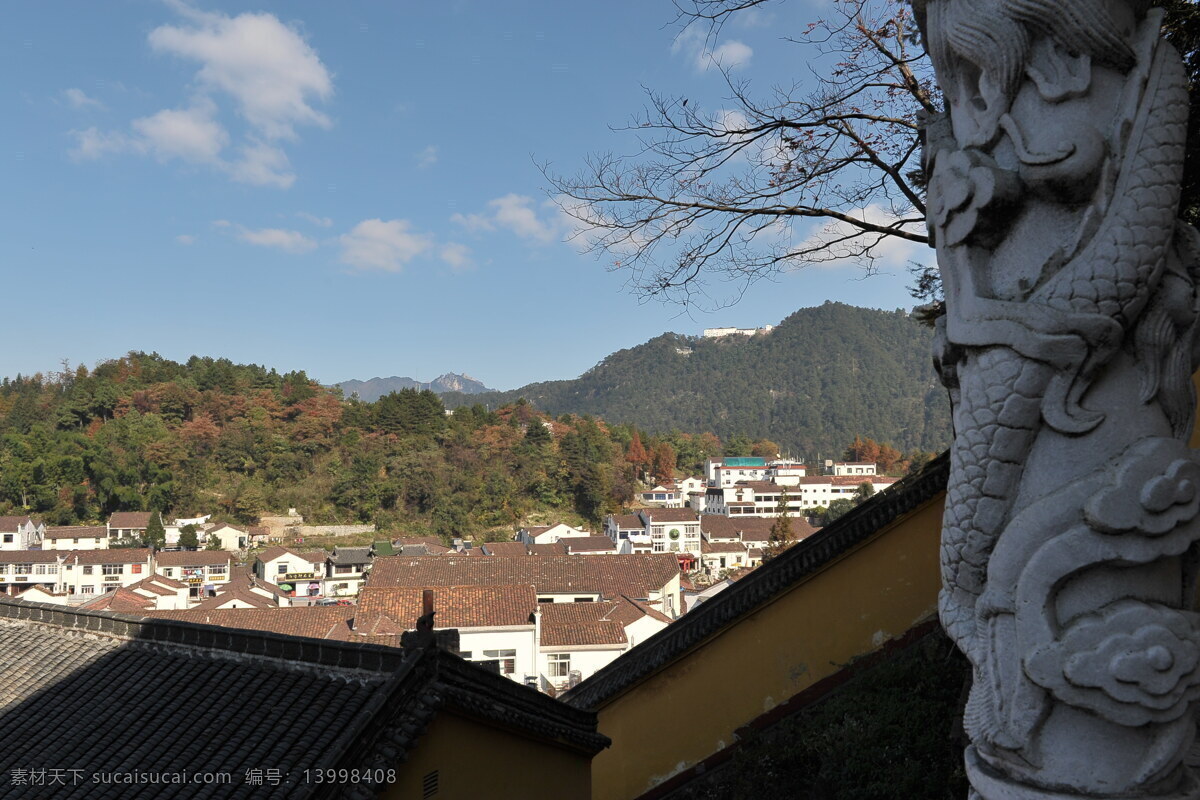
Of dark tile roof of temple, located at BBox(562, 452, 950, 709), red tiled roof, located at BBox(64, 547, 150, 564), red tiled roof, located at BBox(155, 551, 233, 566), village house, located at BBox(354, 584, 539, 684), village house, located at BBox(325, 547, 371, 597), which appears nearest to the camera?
dark tile roof of temple, located at BBox(562, 452, 950, 709)

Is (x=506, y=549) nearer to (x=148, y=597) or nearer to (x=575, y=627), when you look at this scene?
(x=148, y=597)

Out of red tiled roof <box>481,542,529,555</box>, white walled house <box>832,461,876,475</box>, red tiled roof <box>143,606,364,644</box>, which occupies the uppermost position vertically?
white walled house <box>832,461,876,475</box>

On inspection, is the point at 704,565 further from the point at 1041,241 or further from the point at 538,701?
the point at 1041,241

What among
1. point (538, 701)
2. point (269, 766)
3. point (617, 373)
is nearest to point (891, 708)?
point (538, 701)

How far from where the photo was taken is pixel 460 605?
23.8 m

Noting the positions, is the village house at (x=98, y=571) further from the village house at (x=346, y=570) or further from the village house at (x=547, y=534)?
the village house at (x=547, y=534)

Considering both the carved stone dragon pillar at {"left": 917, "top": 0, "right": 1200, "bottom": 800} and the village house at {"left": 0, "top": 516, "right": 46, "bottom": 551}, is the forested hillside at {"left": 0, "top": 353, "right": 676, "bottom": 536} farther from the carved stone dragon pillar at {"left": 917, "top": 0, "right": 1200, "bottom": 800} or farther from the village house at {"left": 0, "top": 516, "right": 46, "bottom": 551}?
the carved stone dragon pillar at {"left": 917, "top": 0, "right": 1200, "bottom": 800}

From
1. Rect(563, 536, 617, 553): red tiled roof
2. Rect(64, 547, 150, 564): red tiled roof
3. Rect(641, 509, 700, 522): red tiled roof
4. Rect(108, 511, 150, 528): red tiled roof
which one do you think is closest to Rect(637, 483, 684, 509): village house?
Rect(641, 509, 700, 522): red tiled roof

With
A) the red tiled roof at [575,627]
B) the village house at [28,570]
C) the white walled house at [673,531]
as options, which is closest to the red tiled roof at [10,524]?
the village house at [28,570]

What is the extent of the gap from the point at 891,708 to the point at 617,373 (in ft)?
546

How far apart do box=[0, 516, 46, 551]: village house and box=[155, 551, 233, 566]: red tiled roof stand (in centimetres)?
920

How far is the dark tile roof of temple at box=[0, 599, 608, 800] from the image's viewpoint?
551 centimetres

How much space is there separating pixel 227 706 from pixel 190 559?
39566mm

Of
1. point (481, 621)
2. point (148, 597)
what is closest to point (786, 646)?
point (481, 621)
